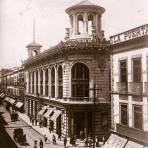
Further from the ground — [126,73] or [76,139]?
[126,73]

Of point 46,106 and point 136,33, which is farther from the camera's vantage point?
point 46,106

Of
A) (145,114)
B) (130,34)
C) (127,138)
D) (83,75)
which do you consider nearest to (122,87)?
(145,114)

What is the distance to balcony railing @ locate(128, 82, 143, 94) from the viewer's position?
2212 cm

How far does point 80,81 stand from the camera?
1415 inches

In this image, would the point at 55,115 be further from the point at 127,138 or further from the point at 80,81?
the point at 127,138

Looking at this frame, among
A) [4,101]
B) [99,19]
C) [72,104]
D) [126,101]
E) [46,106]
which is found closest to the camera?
[126,101]

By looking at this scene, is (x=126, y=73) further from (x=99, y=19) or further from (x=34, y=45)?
(x=34, y=45)

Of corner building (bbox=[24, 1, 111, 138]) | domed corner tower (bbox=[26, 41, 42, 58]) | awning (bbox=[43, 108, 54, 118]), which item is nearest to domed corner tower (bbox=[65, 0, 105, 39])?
corner building (bbox=[24, 1, 111, 138])

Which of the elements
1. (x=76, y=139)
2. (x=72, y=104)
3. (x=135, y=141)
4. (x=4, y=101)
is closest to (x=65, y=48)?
(x=72, y=104)

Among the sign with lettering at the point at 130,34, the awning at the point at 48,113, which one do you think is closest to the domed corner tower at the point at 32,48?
the awning at the point at 48,113

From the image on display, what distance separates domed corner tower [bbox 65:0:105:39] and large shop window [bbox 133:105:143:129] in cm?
1644

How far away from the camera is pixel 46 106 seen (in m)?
45.1

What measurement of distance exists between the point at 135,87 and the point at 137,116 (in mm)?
2161

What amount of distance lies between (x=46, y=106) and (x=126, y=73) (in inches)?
881
